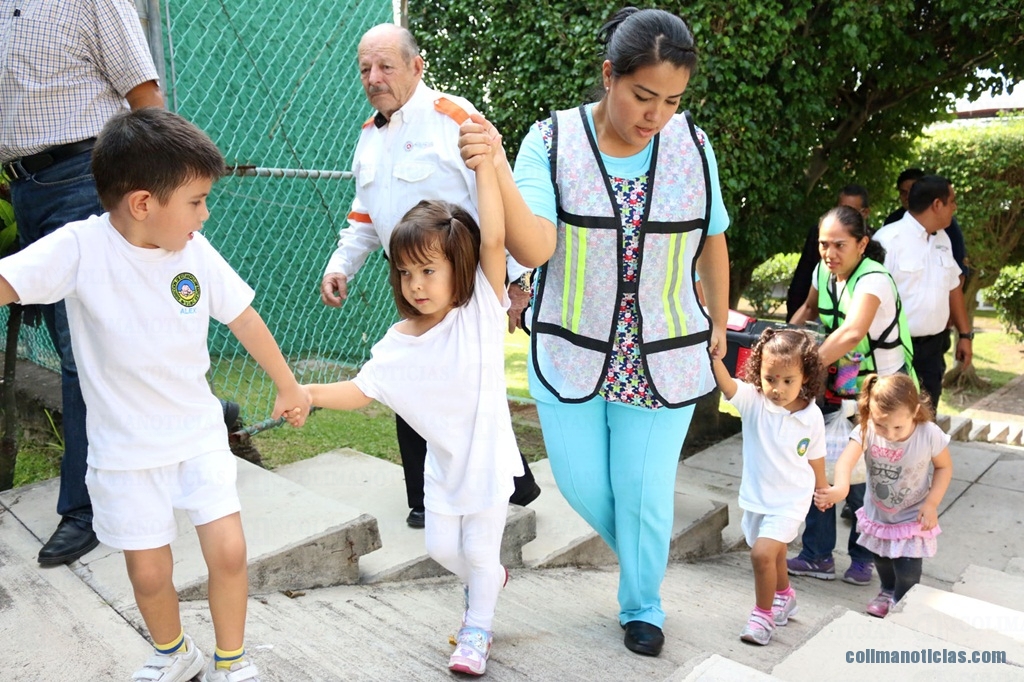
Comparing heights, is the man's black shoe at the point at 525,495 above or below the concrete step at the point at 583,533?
above

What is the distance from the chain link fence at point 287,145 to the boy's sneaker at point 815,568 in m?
3.22

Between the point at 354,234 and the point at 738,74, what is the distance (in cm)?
282

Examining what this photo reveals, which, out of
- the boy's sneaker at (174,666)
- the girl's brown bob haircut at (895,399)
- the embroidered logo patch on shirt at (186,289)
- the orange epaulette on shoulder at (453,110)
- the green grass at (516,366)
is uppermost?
the orange epaulette on shoulder at (453,110)

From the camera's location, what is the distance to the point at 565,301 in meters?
2.62

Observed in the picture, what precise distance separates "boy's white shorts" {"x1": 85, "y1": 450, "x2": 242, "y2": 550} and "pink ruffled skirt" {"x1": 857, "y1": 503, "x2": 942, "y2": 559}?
2.66 m

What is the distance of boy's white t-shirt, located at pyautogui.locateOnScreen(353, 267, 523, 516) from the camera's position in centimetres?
230

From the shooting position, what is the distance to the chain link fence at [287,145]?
6.21 meters

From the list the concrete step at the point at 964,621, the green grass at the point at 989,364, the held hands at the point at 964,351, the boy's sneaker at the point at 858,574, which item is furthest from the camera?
the green grass at the point at 989,364

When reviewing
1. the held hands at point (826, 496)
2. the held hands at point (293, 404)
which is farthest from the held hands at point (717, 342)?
the held hands at point (293, 404)

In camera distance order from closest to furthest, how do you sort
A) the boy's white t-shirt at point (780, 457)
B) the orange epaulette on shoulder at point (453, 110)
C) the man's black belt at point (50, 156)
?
the orange epaulette on shoulder at point (453, 110) < the man's black belt at point (50, 156) < the boy's white t-shirt at point (780, 457)

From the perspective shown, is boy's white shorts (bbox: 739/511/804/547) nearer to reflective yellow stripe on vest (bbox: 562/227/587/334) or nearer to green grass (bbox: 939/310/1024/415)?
reflective yellow stripe on vest (bbox: 562/227/587/334)

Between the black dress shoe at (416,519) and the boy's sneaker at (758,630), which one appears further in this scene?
the black dress shoe at (416,519)

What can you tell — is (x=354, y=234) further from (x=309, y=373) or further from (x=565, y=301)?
(x=309, y=373)

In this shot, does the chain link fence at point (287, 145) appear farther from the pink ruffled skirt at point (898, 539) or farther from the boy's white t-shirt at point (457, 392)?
the boy's white t-shirt at point (457, 392)
